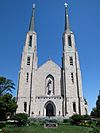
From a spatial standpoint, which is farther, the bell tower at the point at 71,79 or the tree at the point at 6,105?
the bell tower at the point at 71,79

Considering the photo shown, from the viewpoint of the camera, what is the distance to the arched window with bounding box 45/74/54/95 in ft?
129

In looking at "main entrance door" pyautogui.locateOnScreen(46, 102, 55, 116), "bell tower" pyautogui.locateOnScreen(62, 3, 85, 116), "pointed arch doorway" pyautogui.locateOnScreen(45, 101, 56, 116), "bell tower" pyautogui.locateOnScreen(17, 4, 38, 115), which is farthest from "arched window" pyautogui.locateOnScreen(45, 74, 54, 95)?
"bell tower" pyautogui.locateOnScreen(17, 4, 38, 115)

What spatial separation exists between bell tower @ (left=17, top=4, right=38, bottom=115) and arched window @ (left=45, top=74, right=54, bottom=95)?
3.83 m

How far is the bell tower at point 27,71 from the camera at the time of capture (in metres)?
37.8

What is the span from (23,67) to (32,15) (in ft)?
59.3

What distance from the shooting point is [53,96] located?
38.6 meters

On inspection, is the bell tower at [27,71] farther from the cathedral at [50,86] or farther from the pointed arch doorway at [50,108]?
the pointed arch doorway at [50,108]

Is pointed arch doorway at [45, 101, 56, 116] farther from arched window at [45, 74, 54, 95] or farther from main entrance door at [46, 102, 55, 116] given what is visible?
Answer: arched window at [45, 74, 54, 95]

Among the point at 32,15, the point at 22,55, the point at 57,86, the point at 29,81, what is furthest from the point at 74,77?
the point at 32,15

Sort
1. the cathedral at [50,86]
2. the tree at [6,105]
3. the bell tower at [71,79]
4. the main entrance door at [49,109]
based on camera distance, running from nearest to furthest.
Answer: the tree at [6,105]
the bell tower at [71,79]
the cathedral at [50,86]
the main entrance door at [49,109]

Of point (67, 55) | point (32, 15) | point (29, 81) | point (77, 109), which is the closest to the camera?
point (77, 109)

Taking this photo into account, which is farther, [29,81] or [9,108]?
[29,81]

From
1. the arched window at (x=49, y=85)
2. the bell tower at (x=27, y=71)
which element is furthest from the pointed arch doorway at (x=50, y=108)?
the bell tower at (x=27, y=71)

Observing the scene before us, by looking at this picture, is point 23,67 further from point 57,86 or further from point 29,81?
point 57,86
